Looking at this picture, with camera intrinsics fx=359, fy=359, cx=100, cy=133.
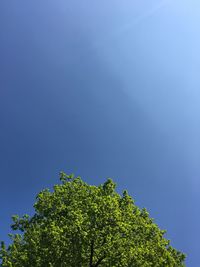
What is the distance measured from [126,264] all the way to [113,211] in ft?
16.7

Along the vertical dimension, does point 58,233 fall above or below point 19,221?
below

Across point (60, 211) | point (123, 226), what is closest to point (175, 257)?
point (123, 226)

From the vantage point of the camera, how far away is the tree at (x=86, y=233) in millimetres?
33375

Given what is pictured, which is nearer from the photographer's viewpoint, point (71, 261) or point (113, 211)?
point (71, 261)

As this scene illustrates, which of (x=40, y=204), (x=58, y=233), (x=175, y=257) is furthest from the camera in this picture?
(x=175, y=257)

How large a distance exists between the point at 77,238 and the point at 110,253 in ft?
11.1

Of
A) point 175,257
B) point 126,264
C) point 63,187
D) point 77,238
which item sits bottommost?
point 126,264

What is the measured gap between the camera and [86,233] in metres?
33.1

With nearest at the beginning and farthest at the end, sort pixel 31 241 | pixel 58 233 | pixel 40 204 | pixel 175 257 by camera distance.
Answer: pixel 58 233, pixel 31 241, pixel 40 204, pixel 175 257

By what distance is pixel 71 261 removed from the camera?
33.2 meters

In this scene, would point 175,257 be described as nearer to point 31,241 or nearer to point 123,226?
point 123,226

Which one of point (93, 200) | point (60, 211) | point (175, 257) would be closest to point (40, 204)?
point (60, 211)

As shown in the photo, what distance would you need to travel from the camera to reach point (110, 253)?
3350 cm

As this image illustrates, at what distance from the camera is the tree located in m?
33.4
